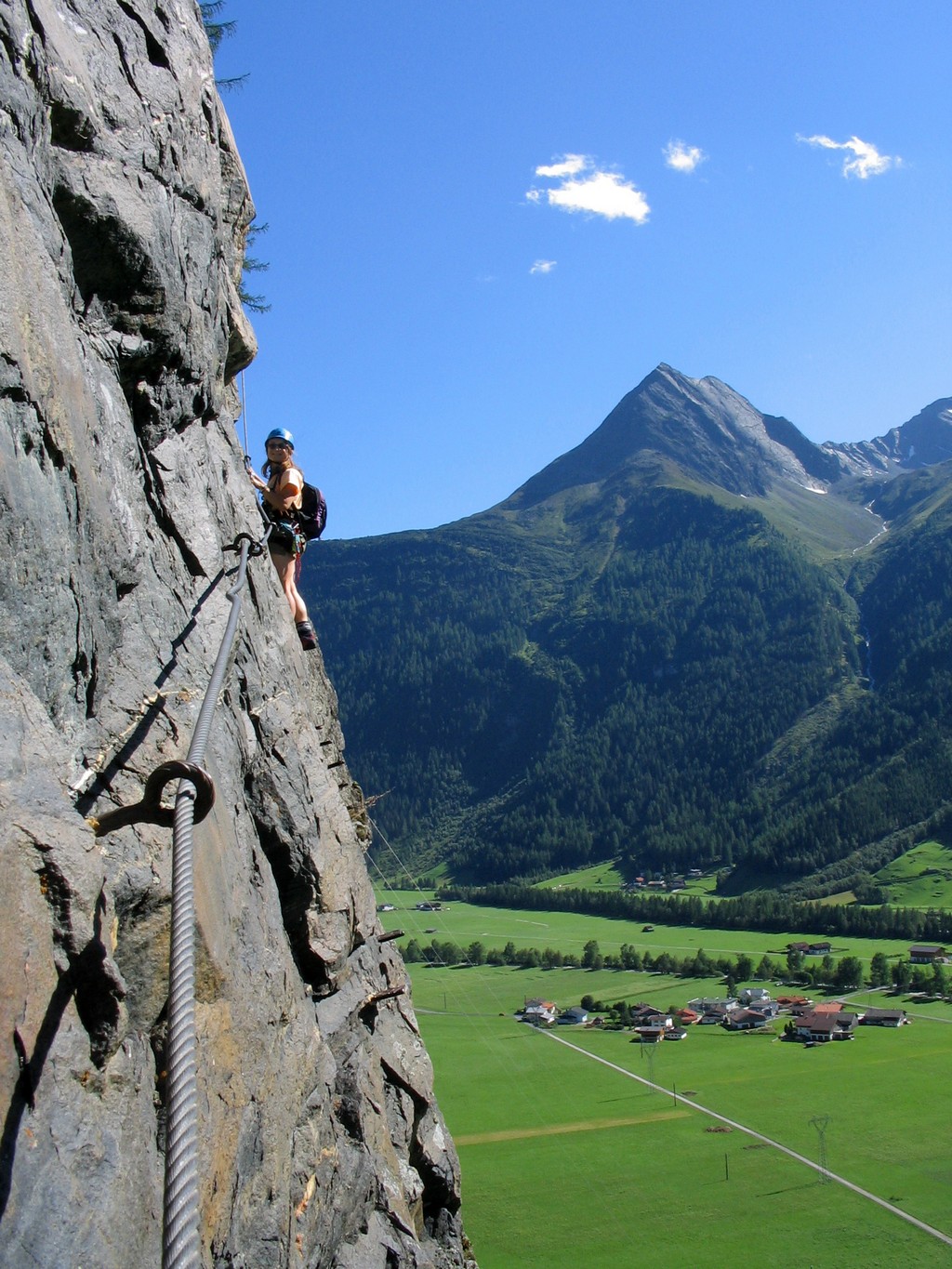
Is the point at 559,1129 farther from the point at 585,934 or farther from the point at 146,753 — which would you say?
the point at 585,934

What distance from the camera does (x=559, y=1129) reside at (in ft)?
220

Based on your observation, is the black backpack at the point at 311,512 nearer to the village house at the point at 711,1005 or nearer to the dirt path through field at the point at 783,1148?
the dirt path through field at the point at 783,1148

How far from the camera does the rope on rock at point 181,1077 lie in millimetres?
3621

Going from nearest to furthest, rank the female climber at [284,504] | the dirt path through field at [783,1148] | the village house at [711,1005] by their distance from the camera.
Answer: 1. the female climber at [284,504]
2. the dirt path through field at [783,1148]
3. the village house at [711,1005]

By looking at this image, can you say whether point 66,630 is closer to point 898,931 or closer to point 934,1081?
point 934,1081

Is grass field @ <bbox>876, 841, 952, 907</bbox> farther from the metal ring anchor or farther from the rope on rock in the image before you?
the rope on rock

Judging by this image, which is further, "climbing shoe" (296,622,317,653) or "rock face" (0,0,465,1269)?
"climbing shoe" (296,622,317,653)

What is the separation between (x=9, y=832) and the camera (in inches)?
182

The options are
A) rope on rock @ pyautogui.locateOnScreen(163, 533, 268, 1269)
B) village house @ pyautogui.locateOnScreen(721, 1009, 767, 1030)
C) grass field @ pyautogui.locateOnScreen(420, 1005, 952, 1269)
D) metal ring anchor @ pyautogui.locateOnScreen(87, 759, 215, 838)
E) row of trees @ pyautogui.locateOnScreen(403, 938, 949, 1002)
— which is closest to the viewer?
rope on rock @ pyautogui.locateOnScreen(163, 533, 268, 1269)

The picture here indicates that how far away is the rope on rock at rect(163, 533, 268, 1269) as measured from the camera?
3621 millimetres

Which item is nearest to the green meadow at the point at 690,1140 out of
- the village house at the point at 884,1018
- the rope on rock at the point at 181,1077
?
the village house at the point at 884,1018

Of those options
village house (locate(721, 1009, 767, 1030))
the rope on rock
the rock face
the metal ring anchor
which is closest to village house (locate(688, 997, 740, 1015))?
village house (locate(721, 1009, 767, 1030))

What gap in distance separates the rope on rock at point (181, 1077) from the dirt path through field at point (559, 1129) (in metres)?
66.6

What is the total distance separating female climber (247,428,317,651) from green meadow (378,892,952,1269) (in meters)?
45.7
